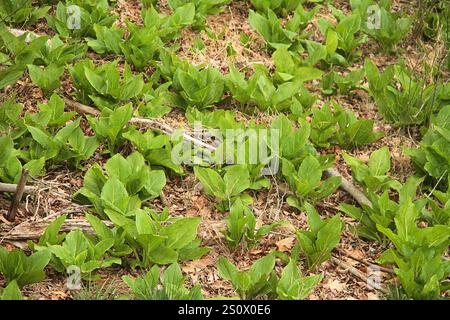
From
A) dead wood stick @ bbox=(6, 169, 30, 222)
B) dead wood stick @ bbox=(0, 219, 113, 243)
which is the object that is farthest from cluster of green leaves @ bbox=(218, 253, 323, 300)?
dead wood stick @ bbox=(6, 169, 30, 222)

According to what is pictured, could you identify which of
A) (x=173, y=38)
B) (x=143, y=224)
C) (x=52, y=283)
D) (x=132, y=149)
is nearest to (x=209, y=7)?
(x=173, y=38)

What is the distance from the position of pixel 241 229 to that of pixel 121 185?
2.36 ft

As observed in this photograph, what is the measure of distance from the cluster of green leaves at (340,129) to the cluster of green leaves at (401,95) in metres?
0.32

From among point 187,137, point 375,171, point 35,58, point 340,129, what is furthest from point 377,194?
point 35,58

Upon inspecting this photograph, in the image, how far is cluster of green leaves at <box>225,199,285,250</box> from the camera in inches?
157

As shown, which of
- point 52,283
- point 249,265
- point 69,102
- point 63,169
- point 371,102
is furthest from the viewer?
point 371,102

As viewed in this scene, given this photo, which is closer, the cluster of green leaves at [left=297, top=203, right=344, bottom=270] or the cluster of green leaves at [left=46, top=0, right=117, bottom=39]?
the cluster of green leaves at [left=297, top=203, right=344, bottom=270]

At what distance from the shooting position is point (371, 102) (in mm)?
5379

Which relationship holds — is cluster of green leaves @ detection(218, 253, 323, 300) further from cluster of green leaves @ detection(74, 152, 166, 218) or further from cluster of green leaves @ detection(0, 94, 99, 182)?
cluster of green leaves @ detection(0, 94, 99, 182)

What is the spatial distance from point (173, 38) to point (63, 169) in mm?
1578

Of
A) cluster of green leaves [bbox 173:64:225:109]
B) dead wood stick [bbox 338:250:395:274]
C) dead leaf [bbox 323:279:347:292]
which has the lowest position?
dead leaf [bbox 323:279:347:292]

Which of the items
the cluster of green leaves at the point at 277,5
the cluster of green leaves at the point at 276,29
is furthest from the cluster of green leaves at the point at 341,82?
the cluster of green leaves at the point at 277,5

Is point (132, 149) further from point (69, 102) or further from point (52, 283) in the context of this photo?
point (52, 283)

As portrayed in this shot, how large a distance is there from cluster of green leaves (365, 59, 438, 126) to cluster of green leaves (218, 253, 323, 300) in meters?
1.83
